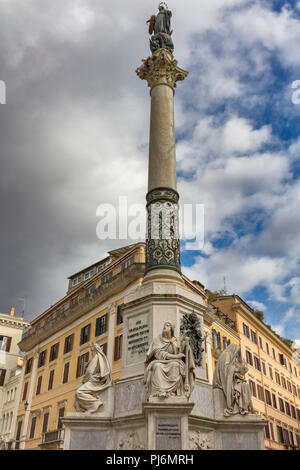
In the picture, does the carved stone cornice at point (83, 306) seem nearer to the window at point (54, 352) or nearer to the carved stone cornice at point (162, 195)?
the window at point (54, 352)

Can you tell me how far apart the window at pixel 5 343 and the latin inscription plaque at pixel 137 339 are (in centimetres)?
5045

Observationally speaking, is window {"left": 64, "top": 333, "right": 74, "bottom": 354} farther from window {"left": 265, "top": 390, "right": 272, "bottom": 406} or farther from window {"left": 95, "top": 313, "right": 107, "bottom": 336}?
window {"left": 265, "top": 390, "right": 272, "bottom": 406}

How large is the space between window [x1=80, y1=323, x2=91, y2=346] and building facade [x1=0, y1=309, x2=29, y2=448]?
14.1m

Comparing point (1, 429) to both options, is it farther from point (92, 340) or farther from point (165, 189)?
point (165, 189)

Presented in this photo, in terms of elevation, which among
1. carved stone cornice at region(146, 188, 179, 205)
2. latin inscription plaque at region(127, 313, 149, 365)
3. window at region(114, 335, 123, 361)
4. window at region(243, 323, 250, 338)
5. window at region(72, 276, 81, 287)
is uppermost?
window at region(72, 276, 81, 287)

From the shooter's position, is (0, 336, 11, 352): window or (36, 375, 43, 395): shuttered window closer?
(36, 375, 43, 395): shuttered window

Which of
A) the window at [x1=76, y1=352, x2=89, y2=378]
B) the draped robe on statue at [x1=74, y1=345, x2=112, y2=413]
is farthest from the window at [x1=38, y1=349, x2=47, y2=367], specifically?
the draped robe on statue at [x1=74, y1=345, x2=112, y2=413]

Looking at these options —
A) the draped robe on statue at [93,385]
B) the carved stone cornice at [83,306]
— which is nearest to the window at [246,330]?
the carved stone cornice at [83,306]

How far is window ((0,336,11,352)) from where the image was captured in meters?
58.1

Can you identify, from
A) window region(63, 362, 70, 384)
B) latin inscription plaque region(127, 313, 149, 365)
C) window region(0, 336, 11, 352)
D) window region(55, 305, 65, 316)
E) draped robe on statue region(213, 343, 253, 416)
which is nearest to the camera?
draped robe on statue region(213, 343, 253, 416)

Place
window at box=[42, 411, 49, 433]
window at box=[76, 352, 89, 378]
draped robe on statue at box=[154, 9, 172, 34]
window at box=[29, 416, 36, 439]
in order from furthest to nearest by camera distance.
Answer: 1. window at box=[29, 416, 36, 439]
2. window at box=[42, 411, 49, 433]
3. window at box=[76, 352, 89, 378]
4. draped robe on statue at box=[154, 9, 172, 34]

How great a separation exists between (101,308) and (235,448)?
94.4 feet

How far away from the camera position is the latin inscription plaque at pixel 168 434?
8953mm
